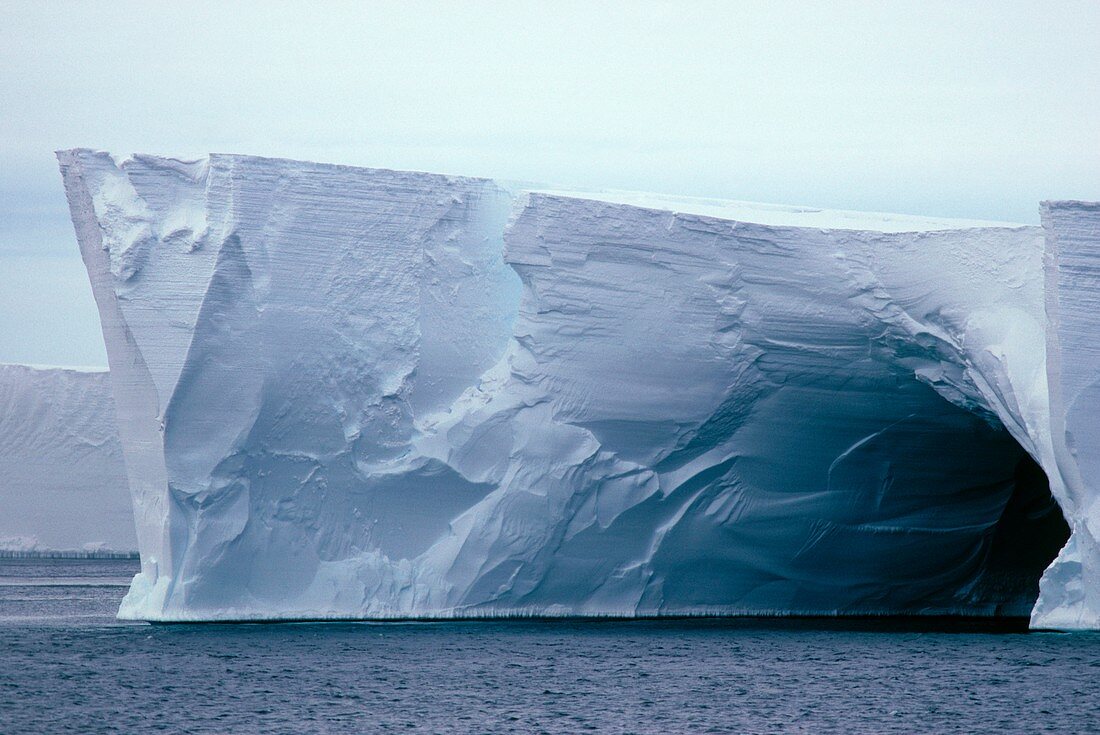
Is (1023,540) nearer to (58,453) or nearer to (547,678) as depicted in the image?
(547,678)

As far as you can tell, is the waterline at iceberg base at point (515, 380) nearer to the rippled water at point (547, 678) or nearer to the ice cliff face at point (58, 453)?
the rippled water at point (547, 678)

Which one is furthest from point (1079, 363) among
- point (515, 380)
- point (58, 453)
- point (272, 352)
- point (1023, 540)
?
point (58, 453)

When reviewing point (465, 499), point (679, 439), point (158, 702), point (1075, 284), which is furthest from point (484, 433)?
point (1075, 284)

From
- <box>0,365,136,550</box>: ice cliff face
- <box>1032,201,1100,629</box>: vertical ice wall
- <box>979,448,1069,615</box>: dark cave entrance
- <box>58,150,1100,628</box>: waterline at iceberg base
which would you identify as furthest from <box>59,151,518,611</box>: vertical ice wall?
<box>0,365,136,550</box>: ice cliff face

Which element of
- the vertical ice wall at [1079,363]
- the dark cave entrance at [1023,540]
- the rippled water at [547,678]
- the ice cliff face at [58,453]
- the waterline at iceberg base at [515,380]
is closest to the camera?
the rippled water at [547,678]

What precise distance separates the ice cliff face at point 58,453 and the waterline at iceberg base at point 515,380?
1117 centimetres

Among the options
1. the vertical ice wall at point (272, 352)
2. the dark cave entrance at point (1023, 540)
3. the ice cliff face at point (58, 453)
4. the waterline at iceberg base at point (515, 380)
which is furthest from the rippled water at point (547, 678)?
the ice cliff face at point (58, 453)

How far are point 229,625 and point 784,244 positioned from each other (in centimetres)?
503

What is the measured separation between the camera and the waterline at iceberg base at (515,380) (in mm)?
10625

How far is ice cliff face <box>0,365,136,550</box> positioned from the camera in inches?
862

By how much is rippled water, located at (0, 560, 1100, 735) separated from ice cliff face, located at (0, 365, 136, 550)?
9.62 m

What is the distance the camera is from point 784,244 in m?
10.8

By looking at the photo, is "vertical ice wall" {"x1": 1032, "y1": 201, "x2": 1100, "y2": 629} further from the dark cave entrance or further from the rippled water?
the dark cave entrance

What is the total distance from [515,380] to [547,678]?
2563 mm
